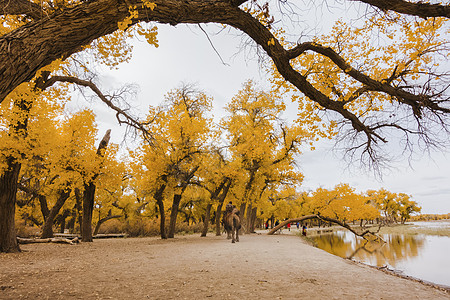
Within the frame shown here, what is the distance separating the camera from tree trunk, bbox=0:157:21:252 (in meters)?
8.70

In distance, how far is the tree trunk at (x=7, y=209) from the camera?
28.6ft

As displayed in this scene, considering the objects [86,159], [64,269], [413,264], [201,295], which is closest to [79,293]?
[201,295]

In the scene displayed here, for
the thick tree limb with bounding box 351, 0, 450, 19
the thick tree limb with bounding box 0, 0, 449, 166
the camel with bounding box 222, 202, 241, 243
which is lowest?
the camel with bounding box 222, 202, 241, 243

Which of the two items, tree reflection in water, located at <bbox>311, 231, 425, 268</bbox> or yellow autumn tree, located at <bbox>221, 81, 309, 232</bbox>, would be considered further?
yellow autumn tree, located at <bbox>221, 81, 309, 232</bbox>

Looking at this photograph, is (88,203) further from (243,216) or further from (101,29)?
(101,29)

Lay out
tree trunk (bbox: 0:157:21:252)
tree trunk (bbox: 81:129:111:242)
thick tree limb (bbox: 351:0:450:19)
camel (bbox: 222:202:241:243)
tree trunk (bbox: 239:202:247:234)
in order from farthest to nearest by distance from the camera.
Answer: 1. tree trunk (bbox: 239:202:247:234)
2. tree trunk (bbox: 81:129:111:242)
3. camel (bbox: 222:202:241:243)
4. tree trunk (bbox: 0:157:21:252)
5. thick tree limb (bbox: 351:0:450:19)

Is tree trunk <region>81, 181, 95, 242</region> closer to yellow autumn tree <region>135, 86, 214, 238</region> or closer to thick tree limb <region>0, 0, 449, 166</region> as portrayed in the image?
yellow autumn tree <region>135, 86, 214, 238</region>

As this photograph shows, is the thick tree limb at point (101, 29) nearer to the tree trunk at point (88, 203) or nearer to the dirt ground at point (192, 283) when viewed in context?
the dirt ground at point (192, 283)

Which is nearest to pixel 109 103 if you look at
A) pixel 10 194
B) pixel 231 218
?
pixel 10 194

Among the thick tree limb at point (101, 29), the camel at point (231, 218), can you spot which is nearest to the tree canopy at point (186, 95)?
the thick tree limb at point (101, 29)

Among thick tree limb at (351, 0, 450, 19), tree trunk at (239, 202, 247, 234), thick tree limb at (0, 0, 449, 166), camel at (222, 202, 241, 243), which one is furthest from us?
tree trunk at (239, 202, 247, 234)

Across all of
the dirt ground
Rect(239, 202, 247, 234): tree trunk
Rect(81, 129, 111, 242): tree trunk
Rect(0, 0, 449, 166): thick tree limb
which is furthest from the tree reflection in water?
Rect(81, 129, 111, 242): tree trunk

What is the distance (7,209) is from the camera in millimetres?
8766

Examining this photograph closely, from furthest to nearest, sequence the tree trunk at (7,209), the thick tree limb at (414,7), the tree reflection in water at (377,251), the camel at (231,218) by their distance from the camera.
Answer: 1. the camel at (231,218)
2. the tree reflection in water at (377,251)
3. the tree trunk at (7,209)
4. the thick tree limb at (414,7)
